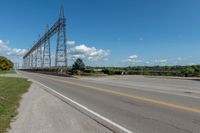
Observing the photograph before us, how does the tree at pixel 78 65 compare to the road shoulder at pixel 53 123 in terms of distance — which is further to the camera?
the tree at pixel 78 65

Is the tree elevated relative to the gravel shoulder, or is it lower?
elevated

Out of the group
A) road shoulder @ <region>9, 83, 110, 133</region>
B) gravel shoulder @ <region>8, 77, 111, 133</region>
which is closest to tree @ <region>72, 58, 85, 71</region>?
road shoulder @ <region>9, 83, 110, 133</region>

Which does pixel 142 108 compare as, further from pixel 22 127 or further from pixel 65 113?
pixel 22 127

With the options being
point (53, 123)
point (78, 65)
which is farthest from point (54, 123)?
point (78, 65)

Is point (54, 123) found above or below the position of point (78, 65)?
below

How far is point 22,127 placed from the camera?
6.24m

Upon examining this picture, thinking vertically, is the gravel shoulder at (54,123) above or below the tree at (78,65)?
below

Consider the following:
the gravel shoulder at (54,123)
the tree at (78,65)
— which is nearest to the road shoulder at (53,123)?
the gravel shoulder at (54,123)

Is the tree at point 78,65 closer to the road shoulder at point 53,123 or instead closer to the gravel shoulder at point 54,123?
the road shoulder at point 53,123

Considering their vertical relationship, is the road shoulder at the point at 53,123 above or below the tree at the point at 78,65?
below

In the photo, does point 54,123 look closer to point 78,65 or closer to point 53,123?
point 53,123

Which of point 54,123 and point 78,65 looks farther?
point 78,65

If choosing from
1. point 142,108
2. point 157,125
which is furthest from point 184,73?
point 157,125

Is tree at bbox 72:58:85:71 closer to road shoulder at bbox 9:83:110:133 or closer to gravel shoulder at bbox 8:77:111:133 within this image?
road shoulder at bbox 9:83:110:133
